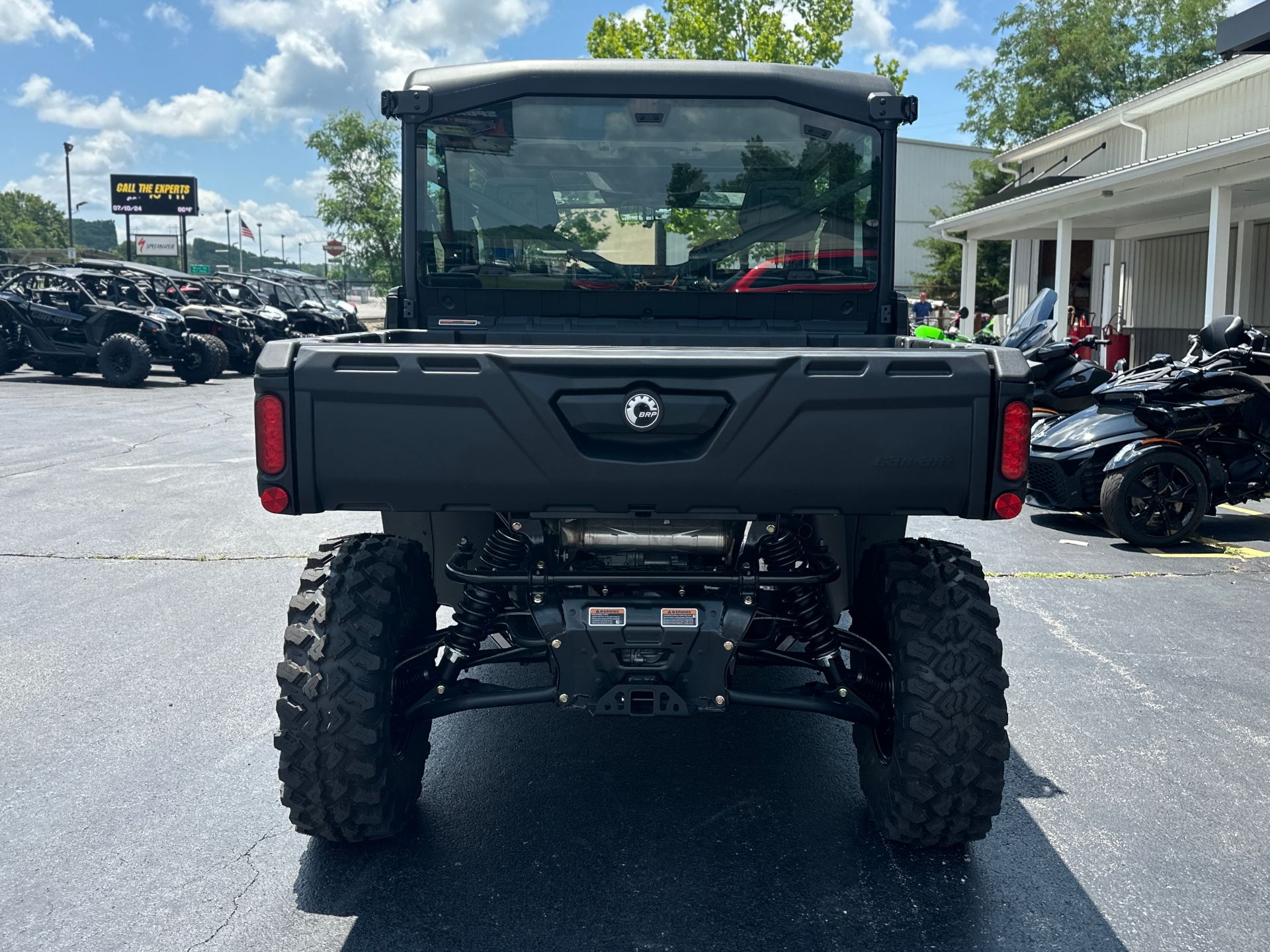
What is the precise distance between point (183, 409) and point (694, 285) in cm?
1349

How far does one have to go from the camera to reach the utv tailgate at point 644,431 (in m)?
2.97

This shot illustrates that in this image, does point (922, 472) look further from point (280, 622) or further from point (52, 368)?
point (52, 368)

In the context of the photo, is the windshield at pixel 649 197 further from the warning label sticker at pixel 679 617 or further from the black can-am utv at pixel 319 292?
the black can-am utv at pixel 319 292

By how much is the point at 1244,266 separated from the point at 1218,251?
5.19 meters

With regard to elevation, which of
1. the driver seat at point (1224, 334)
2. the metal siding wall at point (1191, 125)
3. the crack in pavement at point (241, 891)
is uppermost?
the metal siding wall at point (1191, 125)

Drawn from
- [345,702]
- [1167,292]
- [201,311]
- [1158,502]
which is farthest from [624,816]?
[1167,292]

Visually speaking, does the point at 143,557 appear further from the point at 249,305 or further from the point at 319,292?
the point at 319,292

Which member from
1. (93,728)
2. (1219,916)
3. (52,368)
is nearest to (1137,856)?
(1219,916)

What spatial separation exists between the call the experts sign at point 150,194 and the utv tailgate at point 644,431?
63323mm

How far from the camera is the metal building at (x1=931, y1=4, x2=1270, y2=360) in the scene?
15.3 metres

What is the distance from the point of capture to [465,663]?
11.8 ft

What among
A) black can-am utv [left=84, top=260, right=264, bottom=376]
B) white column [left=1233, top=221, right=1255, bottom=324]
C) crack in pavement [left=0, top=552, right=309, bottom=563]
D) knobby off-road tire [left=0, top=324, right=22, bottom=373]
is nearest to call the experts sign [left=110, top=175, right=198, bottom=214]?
black can-am utv [left=84, top=260, right=264, bottom=376]

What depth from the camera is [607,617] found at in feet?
10.4

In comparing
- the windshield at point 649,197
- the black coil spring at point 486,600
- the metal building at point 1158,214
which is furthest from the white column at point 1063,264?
the black coil spring at point 486,600
